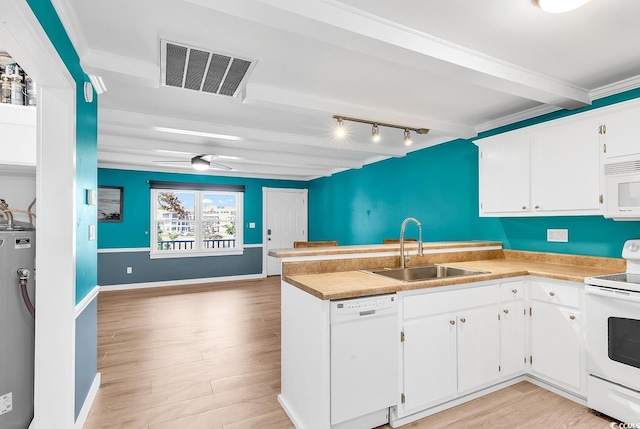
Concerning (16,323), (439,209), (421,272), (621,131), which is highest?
(621,131)

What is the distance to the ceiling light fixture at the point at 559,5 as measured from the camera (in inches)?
61.8

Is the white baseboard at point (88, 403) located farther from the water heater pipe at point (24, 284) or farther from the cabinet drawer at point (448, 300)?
the cabinet drawer at point (448, 300)

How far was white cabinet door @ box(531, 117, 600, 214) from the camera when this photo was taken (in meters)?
2.47

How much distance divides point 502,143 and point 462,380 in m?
2.22

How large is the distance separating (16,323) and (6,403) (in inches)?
18.6

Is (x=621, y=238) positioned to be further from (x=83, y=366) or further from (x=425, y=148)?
(x=83, y=366)

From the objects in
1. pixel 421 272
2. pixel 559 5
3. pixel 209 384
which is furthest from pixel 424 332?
pixel 559 5

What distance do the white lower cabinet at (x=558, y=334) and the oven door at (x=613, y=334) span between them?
0.09 meters

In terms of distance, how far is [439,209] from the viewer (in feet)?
14.0

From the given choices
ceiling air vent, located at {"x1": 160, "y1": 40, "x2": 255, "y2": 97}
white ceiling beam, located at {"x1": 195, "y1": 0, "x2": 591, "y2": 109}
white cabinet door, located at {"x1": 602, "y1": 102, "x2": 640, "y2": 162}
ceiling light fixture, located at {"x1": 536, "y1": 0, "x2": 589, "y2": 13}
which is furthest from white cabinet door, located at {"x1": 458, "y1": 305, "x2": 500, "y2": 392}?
ceiling air vent, located at {"x1": 160, "y1": 40, "x2": 255, "y2": 97}

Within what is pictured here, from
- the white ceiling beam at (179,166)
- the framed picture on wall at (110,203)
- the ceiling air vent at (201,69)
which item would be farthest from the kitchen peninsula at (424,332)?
the framed picture on wall at (110,203)

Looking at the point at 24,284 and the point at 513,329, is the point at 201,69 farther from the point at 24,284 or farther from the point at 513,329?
the point at 513,329

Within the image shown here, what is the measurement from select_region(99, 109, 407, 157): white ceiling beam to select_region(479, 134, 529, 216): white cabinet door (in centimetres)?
163

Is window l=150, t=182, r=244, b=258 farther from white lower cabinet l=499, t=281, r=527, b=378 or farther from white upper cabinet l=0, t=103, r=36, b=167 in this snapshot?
white lower cabinet l=499, t=281, r=527, b=378
